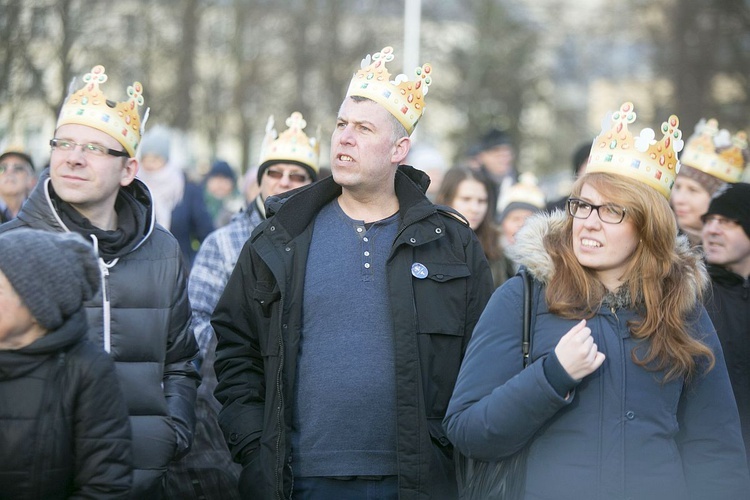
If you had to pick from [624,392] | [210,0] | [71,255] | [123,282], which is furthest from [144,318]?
[210,0]

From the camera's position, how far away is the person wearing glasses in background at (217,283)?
19.5 feet

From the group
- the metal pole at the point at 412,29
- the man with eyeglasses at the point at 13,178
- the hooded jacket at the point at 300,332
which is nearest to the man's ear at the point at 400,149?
the hooded jacket at the point at 300,332

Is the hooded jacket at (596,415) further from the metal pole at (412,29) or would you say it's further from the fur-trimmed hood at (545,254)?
the metal pole at (412,29)

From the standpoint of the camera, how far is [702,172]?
317 inches

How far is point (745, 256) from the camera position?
635cm

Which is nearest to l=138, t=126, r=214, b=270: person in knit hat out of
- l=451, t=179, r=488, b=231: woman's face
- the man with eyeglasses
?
the man with eyeglasses

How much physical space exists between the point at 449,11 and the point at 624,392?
37.4 meters

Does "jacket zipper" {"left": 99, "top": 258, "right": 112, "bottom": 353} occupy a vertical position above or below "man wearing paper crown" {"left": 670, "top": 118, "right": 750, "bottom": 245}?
below

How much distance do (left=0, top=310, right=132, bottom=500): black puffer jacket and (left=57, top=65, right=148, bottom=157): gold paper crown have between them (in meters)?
1.50

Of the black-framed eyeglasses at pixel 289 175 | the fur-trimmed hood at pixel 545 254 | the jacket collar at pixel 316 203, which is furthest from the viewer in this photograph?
the black-framed eyeglasses at pixel 289 175

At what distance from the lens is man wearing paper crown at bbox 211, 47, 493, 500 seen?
477cm

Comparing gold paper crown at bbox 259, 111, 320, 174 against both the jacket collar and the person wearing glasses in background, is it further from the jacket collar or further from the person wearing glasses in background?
the jacket collar

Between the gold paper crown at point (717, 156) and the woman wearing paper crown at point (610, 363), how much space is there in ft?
12.5

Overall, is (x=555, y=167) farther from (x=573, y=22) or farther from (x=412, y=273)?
(x=412, y=273)
